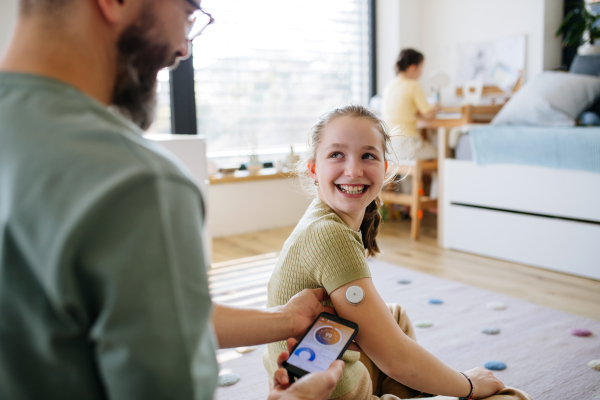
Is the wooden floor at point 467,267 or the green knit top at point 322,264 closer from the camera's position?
the green knit top at point 322,264

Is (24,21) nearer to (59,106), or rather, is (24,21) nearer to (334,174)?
(59,106)

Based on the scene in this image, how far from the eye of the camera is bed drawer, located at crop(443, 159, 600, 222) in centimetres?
237

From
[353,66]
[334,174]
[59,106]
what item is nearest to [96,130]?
[59,106]

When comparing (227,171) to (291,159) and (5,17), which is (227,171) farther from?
(5,17)

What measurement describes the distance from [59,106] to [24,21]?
0.11m

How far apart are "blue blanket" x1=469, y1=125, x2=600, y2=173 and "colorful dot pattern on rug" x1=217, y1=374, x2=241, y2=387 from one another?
1805 millimetres

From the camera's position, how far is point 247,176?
11.7 feet

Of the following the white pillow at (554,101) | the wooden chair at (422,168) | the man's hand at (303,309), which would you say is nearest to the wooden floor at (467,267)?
the wooden chair at (422,168)

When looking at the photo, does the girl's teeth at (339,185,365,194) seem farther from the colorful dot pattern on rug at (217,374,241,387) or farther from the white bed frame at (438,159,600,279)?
the white bed frame at (438,159,600,279)

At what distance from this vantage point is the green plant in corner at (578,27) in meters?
2.95

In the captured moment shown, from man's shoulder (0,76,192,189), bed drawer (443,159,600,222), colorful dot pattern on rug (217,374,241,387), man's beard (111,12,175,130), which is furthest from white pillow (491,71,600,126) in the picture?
man's shoulder (0,76,192,189)

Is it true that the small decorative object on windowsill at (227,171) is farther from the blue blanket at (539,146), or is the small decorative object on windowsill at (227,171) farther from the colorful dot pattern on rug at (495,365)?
the colorful dot pattern on rug at (495,365)

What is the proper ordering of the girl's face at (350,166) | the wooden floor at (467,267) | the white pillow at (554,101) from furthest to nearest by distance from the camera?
1. the white pillow at (554,101)
2. the wooden floor at (467,267)
3. the girl's face at (350,166)

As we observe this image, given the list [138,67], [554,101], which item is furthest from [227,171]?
[138,67]
